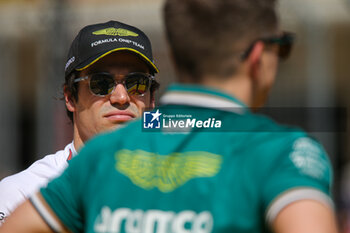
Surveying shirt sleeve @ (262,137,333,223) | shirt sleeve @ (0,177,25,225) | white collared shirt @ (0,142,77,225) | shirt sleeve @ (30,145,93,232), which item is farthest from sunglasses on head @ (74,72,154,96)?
shirt sleeve @ (262,137,333,223)

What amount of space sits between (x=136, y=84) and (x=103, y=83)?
16cm

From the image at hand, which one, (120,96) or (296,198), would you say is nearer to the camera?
(296,198)

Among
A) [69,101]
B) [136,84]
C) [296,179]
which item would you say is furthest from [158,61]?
[296,179]

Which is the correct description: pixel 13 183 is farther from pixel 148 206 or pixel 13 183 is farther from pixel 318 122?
pixel 318 122

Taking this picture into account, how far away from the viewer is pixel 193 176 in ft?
5.82

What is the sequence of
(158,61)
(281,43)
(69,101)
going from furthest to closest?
(158,61)
(69,101)
(281,43)

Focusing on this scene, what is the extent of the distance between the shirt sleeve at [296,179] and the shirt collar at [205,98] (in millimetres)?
210

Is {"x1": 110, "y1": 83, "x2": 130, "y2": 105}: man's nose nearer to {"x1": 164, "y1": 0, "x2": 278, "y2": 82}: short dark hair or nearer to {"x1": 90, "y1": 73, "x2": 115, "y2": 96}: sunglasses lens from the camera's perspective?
{"x1": 90, "y1": 73, "x2": 115, "y2": 96}: sunglasses lens

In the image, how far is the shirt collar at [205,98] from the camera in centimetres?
184

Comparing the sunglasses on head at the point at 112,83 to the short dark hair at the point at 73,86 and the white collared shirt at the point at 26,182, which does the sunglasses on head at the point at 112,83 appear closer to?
the short dark hair at the point at 73,86

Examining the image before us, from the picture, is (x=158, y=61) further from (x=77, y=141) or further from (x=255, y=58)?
(x=255, y=58)

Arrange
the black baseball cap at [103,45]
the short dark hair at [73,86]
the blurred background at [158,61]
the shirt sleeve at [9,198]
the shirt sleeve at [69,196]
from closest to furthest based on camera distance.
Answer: the shirt sleeve at [69,196] < the shirt sleeve at [9,198] < the black baseball cap at [103,45] < the short dark hair at [73,86] < the blurred background at [158,61]

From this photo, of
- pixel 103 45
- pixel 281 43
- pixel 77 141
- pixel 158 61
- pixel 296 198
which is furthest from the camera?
pixel 158 61

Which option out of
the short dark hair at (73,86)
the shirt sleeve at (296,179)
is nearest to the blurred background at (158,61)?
the short dark hair at (73,86)
